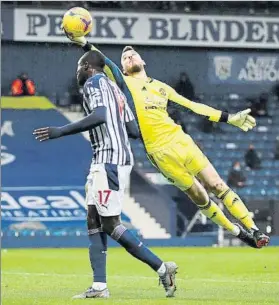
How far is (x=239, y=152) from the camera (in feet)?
80.0

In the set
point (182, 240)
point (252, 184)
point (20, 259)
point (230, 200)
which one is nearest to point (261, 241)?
point (230, 200)

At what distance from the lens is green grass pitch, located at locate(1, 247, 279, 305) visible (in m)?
7.68

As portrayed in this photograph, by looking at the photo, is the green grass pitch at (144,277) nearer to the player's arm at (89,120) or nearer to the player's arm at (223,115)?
the player's arm at (89,120)

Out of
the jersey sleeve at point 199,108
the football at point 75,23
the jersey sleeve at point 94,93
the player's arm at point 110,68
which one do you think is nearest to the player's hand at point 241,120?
the jersey sleeve at point 199,108

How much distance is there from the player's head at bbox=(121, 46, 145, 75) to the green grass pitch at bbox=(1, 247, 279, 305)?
1904 millimetres

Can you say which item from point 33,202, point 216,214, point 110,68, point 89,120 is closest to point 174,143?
point 216,214

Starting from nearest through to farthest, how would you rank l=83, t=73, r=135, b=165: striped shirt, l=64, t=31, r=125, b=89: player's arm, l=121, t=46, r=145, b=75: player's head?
l=83, t=73, r=135, b=165: striped shirt → l=64, t=31, r=125, b=89: player's arm → l=121, t=46, r=145, b=75: player's head

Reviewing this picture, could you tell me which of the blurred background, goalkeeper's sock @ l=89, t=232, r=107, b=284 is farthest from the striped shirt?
the blurred background

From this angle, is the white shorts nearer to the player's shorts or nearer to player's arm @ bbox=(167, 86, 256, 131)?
player's arm @ bbox=(167, 86, 256, 131)

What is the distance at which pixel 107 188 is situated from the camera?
24.8 feet

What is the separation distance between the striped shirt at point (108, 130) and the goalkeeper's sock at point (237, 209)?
2.21 meters

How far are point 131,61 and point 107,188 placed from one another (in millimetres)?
2215

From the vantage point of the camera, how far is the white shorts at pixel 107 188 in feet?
24.8

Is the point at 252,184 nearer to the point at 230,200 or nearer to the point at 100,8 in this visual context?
the point at 100,8
